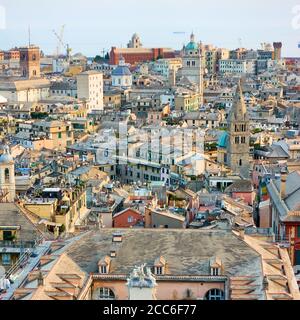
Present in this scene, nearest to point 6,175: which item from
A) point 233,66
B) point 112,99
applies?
point 112,99

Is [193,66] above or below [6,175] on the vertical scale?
above

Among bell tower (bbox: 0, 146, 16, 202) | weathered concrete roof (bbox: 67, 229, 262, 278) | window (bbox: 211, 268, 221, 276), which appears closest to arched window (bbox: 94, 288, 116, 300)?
weathered concrete roof (bbox: 67, 229, 262, 278)

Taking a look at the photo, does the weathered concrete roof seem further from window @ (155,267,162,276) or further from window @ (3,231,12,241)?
window @ (3,231,12,241)

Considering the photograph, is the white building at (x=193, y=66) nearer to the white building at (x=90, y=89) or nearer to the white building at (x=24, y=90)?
the white building at (x=90, y=89)

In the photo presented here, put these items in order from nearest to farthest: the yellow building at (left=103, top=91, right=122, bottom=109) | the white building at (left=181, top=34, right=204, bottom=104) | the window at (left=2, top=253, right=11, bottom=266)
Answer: the window at (left=2, top=253, right=11, bottom=266) < the yellow building at (left=103, top=91, right=122, bottom=109) < the white building at (left=181, top=34, right=204, bottom=104)

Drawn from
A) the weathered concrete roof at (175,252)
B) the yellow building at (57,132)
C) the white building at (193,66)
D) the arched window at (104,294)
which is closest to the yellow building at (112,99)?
the white building at (193,66)

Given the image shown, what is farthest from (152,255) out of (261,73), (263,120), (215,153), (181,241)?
(261,73)

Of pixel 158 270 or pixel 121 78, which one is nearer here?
pixel 158 270

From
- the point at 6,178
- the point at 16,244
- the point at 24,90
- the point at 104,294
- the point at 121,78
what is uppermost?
the point at 121,78

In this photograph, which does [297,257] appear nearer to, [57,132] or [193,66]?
[57,132]

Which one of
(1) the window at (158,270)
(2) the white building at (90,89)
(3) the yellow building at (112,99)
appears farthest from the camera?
(3) the yellow building at (112,99)

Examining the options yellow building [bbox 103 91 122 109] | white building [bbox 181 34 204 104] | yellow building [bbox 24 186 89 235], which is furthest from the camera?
white building [bbox 181 34 204 104]

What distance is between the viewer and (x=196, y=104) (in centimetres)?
2234

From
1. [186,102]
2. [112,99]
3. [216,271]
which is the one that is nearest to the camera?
[216,271]
